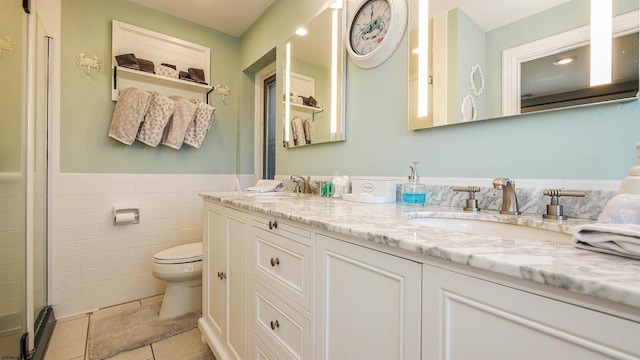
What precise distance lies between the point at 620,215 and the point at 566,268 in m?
0.32

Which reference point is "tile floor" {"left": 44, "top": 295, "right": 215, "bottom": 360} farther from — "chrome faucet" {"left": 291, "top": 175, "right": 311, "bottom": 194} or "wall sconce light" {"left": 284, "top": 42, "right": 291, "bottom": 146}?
"wall sconce light" {"left": 284, "top": 42, "right": 291, "bottom": 146}

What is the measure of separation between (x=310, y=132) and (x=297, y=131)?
17 cm

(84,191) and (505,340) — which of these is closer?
(505,340)

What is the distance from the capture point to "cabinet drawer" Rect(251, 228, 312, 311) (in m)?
0.85

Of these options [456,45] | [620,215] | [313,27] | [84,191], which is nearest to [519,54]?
[456,45]

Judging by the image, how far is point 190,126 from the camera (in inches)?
97.7

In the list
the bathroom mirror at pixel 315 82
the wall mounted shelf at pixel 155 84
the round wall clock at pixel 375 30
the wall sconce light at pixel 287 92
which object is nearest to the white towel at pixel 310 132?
the bathroom mirror at pixel 315 82

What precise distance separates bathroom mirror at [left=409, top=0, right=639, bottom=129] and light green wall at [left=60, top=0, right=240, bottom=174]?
218cm

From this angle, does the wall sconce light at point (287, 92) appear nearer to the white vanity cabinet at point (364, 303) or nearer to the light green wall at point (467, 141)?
the light green wall at point (467, 141)

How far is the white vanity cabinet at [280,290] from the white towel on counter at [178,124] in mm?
1655

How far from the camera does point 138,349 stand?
166 centimetres

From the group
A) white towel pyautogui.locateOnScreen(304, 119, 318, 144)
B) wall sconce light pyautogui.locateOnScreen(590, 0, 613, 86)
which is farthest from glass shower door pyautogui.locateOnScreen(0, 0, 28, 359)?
wall sconce light pyautogui.locateOnScreen(590, 0, 613, 86)

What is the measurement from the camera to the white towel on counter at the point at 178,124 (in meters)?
2.37

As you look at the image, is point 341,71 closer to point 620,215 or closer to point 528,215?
point 528,215
